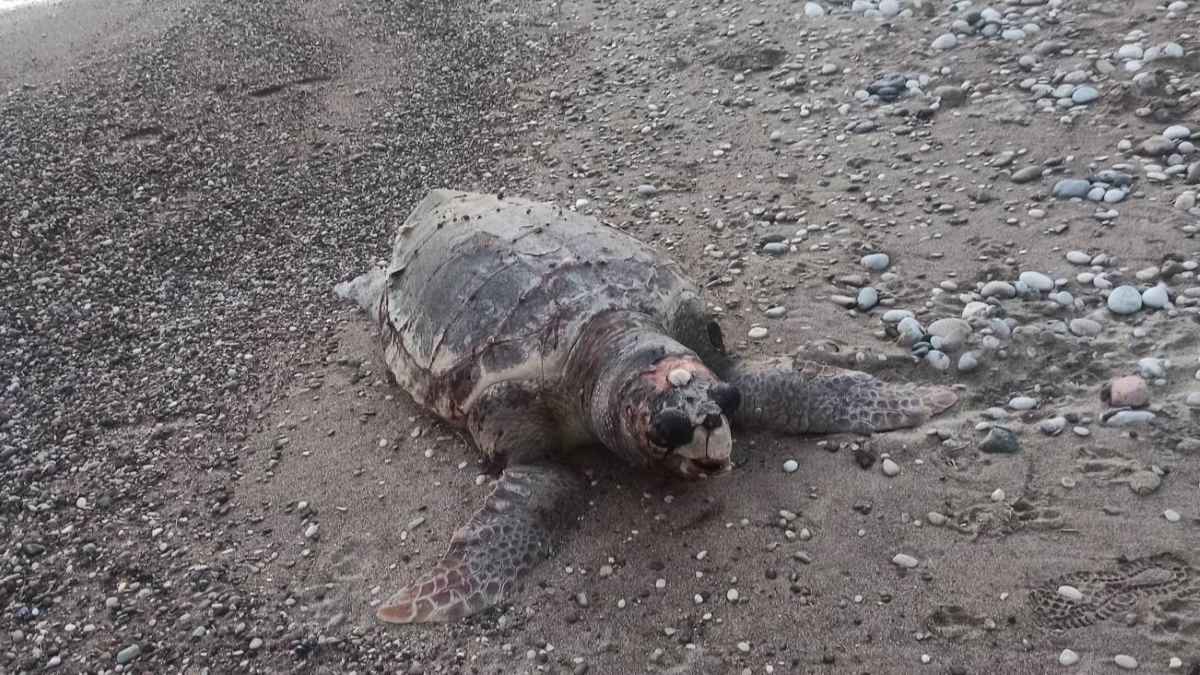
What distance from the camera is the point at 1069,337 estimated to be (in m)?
4.07

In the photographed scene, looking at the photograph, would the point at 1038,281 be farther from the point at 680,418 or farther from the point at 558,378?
the point at 558,378

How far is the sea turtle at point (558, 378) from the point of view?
346cm

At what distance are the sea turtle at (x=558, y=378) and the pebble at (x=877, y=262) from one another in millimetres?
870

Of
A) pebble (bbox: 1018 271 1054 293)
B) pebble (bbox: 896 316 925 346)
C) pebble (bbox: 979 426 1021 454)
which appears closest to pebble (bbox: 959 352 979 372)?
pebble (bbox: 896 316 925 346)

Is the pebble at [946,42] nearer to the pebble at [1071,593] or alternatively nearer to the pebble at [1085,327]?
the pebble at [1085,327]

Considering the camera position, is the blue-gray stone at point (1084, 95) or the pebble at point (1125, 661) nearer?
the pebble at point (1125, 661)

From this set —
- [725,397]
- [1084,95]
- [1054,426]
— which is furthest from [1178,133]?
[725,397]

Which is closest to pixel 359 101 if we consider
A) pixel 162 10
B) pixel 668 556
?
pixel 162 10

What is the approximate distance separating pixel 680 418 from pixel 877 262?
83.4 inches

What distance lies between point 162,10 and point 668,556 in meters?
9.75

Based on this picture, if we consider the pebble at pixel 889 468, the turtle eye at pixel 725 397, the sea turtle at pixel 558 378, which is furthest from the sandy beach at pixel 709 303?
the turtle eye at pixel 725 397

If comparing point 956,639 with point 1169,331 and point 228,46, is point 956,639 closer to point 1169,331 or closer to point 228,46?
point 1169,331

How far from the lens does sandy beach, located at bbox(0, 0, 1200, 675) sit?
3238 mm

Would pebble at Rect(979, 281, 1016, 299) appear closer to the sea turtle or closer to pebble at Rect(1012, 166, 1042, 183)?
the sea turtle
